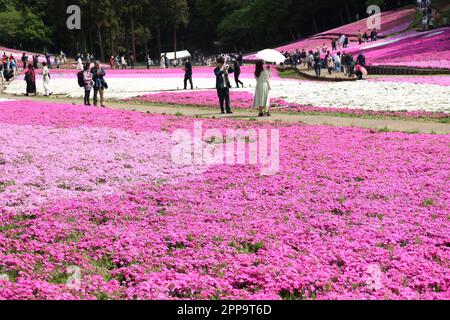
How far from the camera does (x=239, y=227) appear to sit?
1020 centimetres

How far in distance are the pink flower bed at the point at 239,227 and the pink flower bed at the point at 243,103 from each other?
7.28m

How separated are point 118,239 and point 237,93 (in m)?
24.4

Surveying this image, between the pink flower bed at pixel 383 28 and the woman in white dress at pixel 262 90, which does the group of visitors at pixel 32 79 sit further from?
the pink flower bed at pixel 383 28

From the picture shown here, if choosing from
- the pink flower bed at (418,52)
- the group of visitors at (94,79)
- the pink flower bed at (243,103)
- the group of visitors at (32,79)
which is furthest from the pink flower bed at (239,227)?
the pink flower bed at (418,52)

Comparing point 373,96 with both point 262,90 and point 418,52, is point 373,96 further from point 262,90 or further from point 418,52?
point 418,52

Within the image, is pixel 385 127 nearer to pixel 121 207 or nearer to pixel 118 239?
pixel 121 207

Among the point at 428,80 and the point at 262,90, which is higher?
the point at 262,90

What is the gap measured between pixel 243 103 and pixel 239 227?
65.0 ft

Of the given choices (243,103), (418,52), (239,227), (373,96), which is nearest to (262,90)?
(243,103)

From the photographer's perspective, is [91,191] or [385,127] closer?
[91,191]

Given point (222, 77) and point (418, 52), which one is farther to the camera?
point (418, 52)

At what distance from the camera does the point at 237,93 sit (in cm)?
3353

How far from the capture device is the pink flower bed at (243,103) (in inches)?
949
